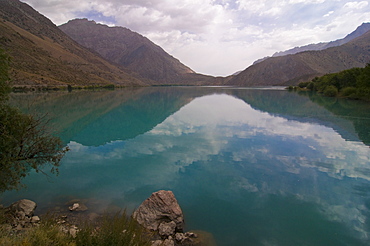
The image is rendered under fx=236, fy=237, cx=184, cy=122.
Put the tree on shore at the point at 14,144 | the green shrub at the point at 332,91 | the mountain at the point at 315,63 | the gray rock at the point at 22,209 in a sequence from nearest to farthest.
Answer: the gray rock at the point at 22,209 → the tree on shore at the point at 14,144 → the green shrub at the point at 332,91 → the mountain at the point at 315,63

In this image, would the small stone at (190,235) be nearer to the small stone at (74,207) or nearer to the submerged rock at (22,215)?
the small stone at (74,207)

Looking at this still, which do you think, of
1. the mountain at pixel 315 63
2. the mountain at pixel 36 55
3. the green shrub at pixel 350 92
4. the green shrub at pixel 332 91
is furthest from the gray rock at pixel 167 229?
the mountain at pixel 315 63

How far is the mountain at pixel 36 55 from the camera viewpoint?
8200 cm

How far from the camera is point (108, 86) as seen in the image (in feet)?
386

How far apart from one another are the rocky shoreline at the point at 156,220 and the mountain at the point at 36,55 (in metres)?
74.7

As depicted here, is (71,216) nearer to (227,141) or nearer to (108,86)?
(227,141)

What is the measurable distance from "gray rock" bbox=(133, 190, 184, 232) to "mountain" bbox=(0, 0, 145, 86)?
77.1 metres

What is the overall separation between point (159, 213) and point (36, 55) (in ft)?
365

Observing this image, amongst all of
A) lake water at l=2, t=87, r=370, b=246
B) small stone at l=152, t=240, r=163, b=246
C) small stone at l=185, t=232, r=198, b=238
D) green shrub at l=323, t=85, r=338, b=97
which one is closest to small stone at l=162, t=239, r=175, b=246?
small stone at l=152, t=240, r=163, b=246

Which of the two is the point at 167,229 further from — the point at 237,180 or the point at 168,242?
the point at 237,180

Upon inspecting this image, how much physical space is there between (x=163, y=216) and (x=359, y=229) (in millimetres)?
7173

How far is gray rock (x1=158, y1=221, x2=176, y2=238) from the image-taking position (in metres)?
7.80

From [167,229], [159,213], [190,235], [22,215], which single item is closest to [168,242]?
[167,229]

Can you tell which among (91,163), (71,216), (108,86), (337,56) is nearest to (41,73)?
(108,86)
